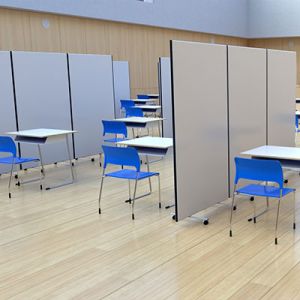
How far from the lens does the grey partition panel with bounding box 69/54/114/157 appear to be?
331 inches

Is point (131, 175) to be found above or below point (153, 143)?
below

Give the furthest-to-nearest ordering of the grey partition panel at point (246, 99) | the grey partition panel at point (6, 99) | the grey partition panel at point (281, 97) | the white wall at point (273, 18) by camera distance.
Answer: the white wall at point (273, 18) < the grey partition panel at point (6, 99) < the grey partition panel at point (281, 97) < the grey partition panel at point (246, 99)

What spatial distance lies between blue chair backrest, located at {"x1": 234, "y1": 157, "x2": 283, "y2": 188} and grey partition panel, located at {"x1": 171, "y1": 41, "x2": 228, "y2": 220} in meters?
0.60

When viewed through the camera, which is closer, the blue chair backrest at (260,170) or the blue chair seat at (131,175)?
the blue chair backrest at (260,170)

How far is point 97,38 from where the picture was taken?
1421 cm

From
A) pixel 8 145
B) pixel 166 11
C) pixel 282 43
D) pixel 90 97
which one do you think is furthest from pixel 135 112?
pixel 282 43

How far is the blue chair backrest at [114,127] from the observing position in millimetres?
8000

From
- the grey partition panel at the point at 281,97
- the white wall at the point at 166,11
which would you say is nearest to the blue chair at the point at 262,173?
the grey partition panel at the point at 281,97

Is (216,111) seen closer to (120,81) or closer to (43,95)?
(43,95)

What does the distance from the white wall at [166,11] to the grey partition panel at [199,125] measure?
26.1 ft

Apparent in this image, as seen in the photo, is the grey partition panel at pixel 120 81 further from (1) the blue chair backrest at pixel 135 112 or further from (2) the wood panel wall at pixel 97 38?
(2) the wood panel wall at pixel 97 38

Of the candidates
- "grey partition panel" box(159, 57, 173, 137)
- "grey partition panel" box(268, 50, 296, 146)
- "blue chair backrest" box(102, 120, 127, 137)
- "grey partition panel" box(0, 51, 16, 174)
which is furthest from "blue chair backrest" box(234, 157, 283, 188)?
"grey partition panel" box(159, 57, 173, 137)

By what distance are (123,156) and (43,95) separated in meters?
3.28

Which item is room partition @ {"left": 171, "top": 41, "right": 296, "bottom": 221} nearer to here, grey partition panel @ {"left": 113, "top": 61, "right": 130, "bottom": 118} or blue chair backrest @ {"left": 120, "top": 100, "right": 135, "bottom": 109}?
blue chair backrest @ {"left": 120, "top": 100, "right": 135, "bottom": 109}
